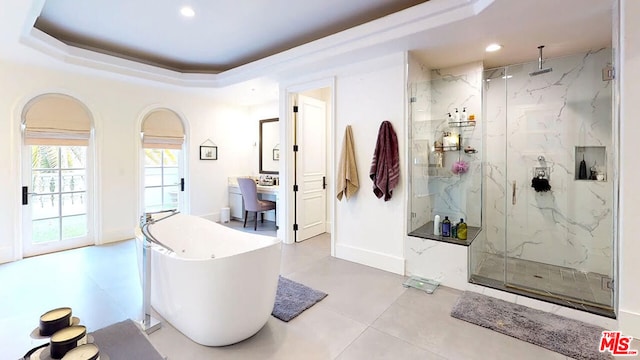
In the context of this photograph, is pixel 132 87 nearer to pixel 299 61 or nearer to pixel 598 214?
pixel 299 61

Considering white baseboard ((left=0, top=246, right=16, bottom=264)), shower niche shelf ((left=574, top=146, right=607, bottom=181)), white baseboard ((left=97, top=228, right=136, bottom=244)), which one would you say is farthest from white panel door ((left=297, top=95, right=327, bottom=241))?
white baseboard ((left=0, top=246, right=16, bottom=264))

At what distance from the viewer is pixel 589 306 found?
2518 mm

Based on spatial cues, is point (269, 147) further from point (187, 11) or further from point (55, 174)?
point (55, 174)

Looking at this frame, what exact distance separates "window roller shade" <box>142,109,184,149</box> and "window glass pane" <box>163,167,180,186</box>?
459 millimetres

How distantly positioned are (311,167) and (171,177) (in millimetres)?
2804

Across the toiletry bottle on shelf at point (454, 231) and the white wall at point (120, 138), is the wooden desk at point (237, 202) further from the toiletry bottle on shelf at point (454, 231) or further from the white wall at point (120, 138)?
the toiletry bottle on shelf at point (454, 231)

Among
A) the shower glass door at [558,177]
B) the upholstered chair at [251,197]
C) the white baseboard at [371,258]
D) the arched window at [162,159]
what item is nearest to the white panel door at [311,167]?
the upholstered chair at [251,197]

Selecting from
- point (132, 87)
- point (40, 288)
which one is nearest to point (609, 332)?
point (40, 288)

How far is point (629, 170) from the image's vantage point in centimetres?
226

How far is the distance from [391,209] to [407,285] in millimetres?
900

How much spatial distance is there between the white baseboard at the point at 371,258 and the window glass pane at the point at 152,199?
11.6 ft

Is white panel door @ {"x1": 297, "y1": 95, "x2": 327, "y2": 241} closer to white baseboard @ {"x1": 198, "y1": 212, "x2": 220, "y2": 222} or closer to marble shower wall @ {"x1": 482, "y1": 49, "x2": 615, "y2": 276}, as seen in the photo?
white baseboard @ {"x1": 198, "y1": 212, "x2": 220, "y2": 222}

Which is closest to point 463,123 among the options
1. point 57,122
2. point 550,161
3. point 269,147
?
point 550,161

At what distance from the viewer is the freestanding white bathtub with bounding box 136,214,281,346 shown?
6.66 feet
